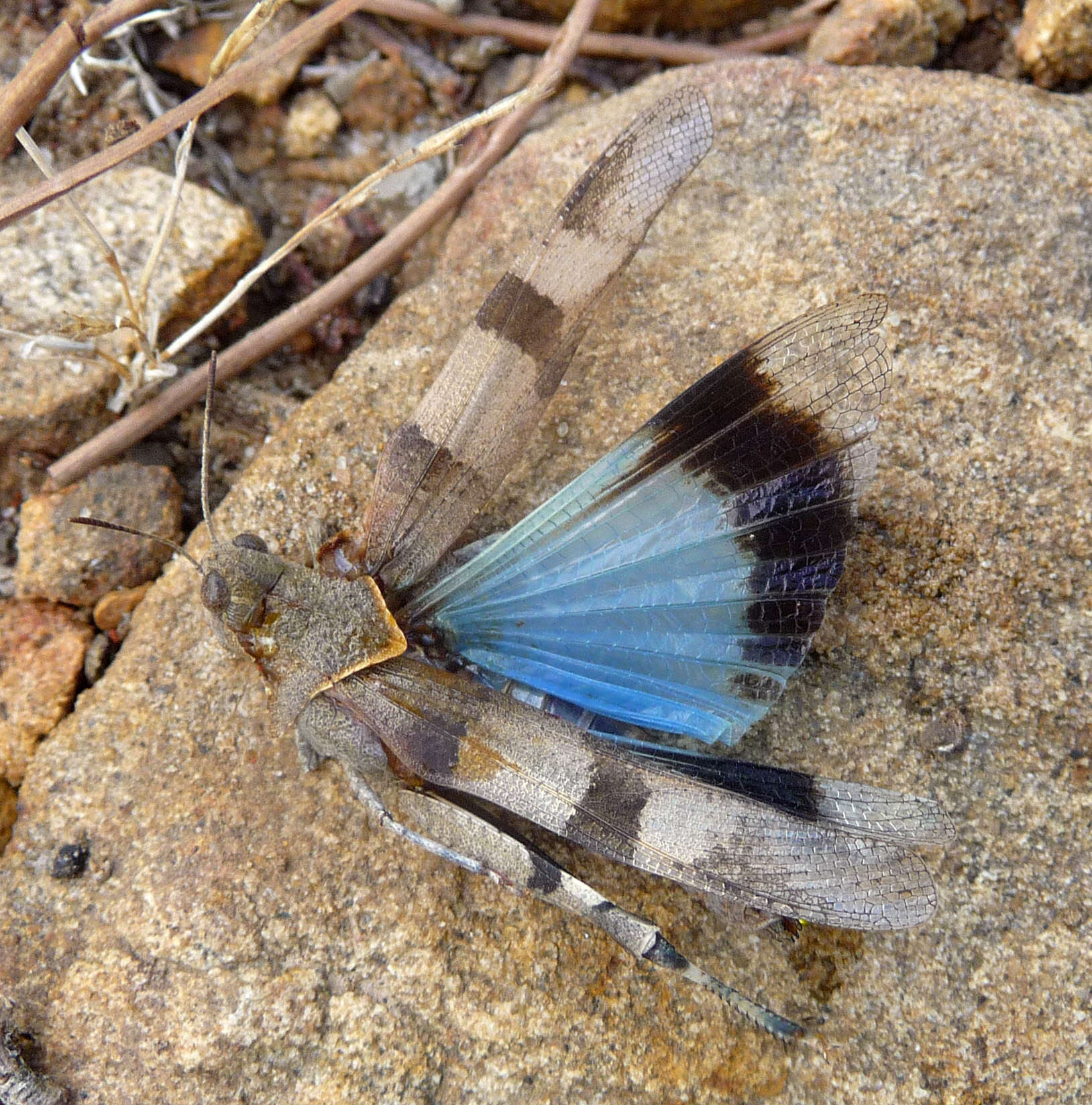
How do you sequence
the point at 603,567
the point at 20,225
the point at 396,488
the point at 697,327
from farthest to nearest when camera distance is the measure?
1. the point at 20,225
2. the point at 697,327
3. the point at 396,488
4. the point at 603,567

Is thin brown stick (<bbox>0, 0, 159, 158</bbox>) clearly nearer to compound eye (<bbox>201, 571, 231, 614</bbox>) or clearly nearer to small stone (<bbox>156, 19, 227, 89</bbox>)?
compound eye (<bbox>201, 571, 231, 614</bbox>)

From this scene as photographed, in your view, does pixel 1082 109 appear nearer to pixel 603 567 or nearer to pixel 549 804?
pixel 603 567

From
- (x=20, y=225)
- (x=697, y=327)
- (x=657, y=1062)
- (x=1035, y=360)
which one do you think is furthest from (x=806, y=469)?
(x=20, y=225)

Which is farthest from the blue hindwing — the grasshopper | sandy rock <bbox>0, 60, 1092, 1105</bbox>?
sandy rock <bbox>0, 60, 1092, 1105</bbox>

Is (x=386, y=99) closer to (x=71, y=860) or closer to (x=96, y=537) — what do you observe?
(x=96, y=537)

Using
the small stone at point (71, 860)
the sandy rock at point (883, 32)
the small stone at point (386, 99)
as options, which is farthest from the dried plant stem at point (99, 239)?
the sandy rock at point (883, 32)

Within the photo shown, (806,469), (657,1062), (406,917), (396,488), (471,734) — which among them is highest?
(396,488)

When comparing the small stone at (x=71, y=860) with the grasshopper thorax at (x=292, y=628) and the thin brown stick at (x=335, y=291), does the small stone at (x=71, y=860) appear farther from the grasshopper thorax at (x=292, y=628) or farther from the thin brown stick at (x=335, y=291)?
the thin brown stick at (x=335, y=291)
